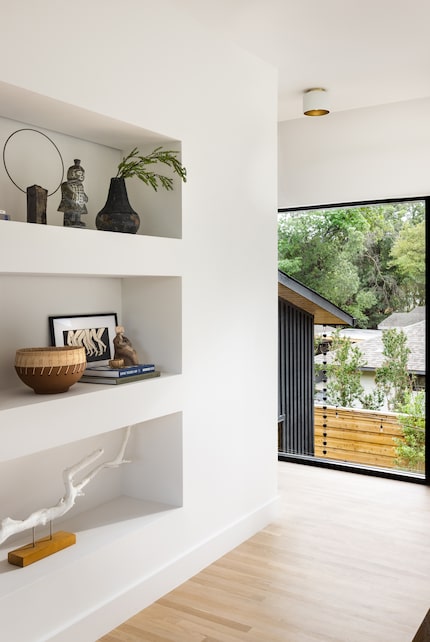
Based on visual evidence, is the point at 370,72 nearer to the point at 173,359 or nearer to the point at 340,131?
the point at 340,131

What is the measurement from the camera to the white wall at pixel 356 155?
4.46m

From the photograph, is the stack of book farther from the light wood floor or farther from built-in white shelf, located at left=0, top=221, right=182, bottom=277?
the light wood floor

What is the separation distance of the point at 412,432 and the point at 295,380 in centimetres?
96

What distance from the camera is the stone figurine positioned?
2.70 meters

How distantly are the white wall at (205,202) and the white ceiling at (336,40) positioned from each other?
5.8 inches

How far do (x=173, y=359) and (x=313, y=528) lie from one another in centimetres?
137

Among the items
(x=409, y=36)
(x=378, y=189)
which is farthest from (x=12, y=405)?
(x=378, y=189)

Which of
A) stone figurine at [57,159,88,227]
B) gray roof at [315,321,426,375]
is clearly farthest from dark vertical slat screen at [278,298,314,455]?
stone figurine at [57,159,88,227]

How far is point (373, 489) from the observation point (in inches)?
175

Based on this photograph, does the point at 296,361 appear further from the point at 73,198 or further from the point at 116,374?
the point at 73,198

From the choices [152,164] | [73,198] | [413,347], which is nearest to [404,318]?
[413,347]

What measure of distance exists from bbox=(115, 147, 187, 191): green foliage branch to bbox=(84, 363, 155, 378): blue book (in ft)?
2.59

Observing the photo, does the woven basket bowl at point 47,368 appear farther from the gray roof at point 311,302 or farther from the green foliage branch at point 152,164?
Result: the gray roof at point 311,302

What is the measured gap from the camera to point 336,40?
3.36 meters
